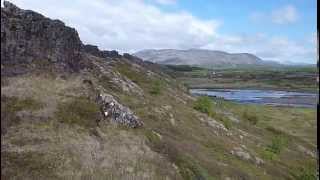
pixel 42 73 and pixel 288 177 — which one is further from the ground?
pixel 42 73

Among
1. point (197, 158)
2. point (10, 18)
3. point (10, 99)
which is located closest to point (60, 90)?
point (10, 99)

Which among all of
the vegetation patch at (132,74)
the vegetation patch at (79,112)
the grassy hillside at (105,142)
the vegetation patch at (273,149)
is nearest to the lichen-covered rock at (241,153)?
the grassy hillside at (105,142)

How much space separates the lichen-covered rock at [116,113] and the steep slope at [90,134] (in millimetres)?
109

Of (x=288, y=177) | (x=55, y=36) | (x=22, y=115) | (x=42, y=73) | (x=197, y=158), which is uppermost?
(x=55, y=36)

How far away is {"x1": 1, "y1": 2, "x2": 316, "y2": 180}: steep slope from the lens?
32688mm

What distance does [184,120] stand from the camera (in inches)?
2717

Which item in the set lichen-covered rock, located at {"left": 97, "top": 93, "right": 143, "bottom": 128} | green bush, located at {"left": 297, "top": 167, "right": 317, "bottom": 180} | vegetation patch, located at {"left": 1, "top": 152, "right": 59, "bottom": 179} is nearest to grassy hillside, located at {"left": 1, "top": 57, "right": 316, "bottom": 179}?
vegetation patch, located at {"left": 1, "top": 152, "right": 59, "bottom": 179}

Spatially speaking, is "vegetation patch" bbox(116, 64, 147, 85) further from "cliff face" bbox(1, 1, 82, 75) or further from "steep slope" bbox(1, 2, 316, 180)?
"cliff face" bbox(1, 1, 82, 75)

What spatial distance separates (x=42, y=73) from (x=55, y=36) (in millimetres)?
10526

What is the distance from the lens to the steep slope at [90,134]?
107ft

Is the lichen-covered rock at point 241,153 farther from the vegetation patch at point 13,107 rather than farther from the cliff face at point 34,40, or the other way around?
the vegetation patch at point 13,107

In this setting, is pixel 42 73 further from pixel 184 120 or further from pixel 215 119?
pixel 215 119

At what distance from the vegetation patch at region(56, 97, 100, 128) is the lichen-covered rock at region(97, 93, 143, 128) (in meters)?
1.85

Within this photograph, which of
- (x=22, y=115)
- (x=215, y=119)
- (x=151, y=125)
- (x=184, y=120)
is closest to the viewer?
(x=22, y=115)
